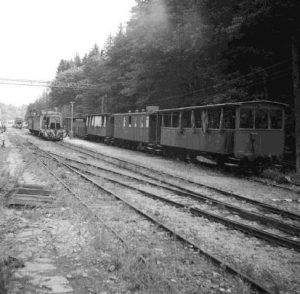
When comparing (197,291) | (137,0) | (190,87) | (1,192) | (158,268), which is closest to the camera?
(197,291)

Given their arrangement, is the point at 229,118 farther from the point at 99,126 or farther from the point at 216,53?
the point at 99,126

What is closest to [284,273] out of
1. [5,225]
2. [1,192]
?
[5,225]

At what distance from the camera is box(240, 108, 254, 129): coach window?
16.6 meters

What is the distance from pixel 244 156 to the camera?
54.2 feet

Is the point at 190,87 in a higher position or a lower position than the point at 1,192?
higher

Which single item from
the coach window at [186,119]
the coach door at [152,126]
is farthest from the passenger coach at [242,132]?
the coach door at [152,126]

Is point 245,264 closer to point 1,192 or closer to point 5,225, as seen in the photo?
point 5,225

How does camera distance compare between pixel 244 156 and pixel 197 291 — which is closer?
pixel 197 291

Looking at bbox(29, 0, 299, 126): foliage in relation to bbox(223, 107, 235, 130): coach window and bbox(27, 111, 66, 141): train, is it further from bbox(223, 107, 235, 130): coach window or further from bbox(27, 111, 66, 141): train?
bbox(27, 111, 66, 141): train

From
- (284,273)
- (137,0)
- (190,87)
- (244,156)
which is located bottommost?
(284,273)

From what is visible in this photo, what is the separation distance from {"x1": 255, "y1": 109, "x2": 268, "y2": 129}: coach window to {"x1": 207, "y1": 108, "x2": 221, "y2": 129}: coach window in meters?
1.71

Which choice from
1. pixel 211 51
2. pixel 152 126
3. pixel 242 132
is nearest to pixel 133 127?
pixel 152 126

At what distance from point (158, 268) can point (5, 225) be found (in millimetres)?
3656

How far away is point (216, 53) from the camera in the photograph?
1139 inches
